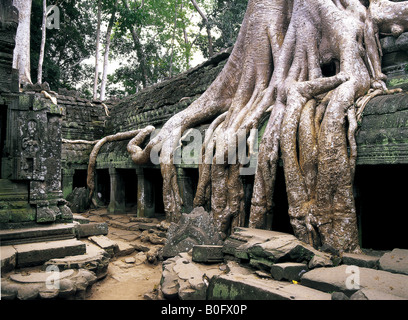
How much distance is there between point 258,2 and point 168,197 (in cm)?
387

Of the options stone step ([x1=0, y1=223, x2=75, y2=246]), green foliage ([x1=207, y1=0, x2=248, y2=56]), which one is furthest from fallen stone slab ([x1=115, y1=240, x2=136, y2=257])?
green foliage ([x1=207, y1=0, x2=248, y2=56])

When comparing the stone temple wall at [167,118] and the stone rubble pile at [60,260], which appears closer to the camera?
the stone rubble pile at [60,260]

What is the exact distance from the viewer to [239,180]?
177 inches

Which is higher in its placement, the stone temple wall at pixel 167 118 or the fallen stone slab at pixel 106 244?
the stone temple wall at pixel 167 118

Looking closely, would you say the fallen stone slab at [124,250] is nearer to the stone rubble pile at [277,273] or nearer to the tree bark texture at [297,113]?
the tree bark texture at [297,113]

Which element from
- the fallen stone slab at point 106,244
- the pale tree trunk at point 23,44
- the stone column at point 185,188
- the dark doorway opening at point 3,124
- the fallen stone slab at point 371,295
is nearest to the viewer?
the fallen stone slab at point 371,295

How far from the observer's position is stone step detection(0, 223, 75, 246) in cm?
347

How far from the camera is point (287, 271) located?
269 cm

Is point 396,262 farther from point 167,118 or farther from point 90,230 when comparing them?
point 167,118

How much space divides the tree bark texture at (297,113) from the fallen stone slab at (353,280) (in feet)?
2.44

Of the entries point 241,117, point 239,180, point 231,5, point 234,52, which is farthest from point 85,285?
point 231,5

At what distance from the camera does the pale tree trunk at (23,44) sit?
32.8 feet

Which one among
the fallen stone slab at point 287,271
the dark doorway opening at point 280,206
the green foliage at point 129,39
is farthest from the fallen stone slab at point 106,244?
the green foliage at point 129,39

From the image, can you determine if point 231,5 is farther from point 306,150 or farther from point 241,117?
point 306,150
